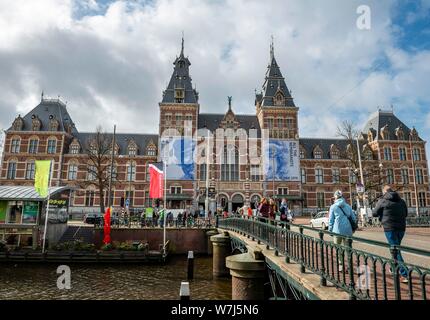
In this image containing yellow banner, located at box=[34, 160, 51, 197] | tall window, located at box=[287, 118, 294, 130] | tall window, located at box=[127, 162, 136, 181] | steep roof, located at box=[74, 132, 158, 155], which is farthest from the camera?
steep roof, located at box=[74, 132, 158, 155]

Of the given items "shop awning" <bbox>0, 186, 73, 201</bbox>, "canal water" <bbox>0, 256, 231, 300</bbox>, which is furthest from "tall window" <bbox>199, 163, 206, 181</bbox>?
"canal water" <bbox>0, 256, 231, 300</bbox>

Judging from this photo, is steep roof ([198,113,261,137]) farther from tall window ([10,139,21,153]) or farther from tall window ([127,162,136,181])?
tall window ([10,139,21,153])

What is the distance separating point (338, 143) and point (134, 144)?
32.4 metres

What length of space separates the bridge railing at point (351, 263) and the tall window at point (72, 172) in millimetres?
36247

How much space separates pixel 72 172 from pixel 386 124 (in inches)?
1907

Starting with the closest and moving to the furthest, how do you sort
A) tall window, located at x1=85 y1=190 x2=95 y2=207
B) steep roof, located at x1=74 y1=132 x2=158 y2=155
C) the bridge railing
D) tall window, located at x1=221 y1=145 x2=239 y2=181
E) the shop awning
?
the bridge railing
the shop awning
tall window, located at x1=221 y1=145 x2=239 y2=181
tall window, located at x1=85 y1=190 x2=95 y2=207
steep roof, located at x1=74 y1=132 x2=158 y2=155

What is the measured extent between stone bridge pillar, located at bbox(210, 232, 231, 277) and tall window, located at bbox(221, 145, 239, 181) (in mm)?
24227

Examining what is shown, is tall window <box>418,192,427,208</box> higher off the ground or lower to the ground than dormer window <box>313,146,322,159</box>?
lower

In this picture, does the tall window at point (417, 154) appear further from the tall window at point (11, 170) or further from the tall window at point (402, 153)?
the tall window at point (11, 170)

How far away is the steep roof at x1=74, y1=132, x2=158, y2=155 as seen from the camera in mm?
44469

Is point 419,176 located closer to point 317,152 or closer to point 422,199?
point 422,199
